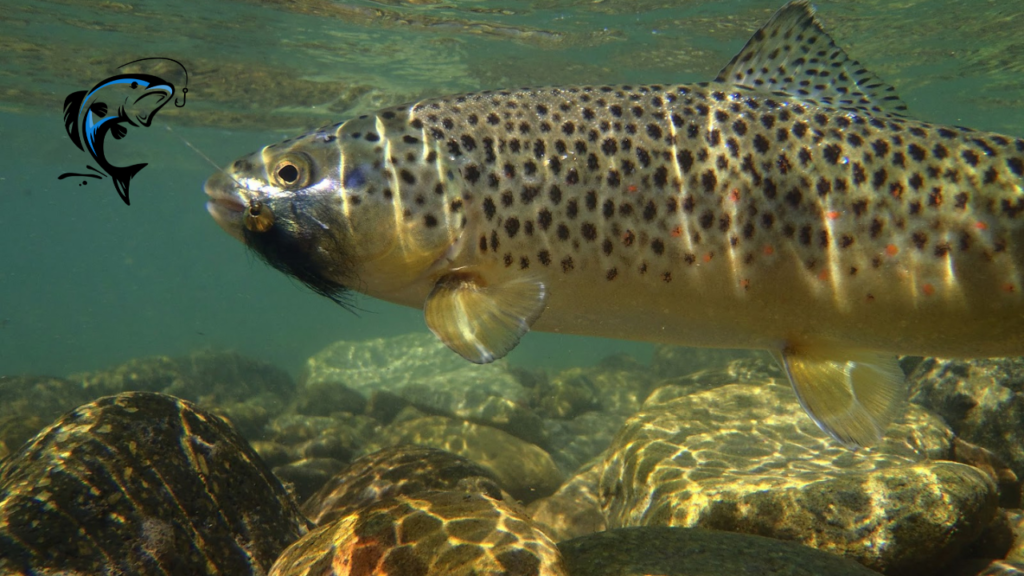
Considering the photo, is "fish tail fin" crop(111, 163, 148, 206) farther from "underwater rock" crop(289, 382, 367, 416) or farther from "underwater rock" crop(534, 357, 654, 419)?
"underwater rock" crop(534, 357, 654, 419)

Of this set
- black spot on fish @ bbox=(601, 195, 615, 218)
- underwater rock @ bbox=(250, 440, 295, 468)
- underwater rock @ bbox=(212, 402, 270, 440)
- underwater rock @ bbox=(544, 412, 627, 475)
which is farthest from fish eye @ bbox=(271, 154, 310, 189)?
underwater rock @ bbox=(212, 402, 270, 440)

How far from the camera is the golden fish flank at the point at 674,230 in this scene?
272 cm

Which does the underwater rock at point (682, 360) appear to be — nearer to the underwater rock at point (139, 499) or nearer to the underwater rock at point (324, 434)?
the underwater rock at point (324, 434)

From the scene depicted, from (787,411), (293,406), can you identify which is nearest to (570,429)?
(787,411)

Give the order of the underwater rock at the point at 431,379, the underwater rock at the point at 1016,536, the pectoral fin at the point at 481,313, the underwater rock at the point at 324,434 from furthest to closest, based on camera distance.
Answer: the underwater rock at the point at 431,379, the underwater rock at the point at 324,434, the underwater rock at the point at 1016,536, the pectoral fin at the point at 481,313

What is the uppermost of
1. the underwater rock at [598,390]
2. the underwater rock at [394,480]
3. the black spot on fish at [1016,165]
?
the black spot on fish at [1016,165]

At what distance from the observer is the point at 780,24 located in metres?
3.52

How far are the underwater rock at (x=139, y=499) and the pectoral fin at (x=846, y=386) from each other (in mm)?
3780

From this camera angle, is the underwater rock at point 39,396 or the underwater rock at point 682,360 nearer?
the underwater rock at point 39,396

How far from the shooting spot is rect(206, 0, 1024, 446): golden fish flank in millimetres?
2719

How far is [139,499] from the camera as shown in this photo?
3.66 meters

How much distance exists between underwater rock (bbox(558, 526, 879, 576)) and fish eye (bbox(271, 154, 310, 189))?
2.53 m

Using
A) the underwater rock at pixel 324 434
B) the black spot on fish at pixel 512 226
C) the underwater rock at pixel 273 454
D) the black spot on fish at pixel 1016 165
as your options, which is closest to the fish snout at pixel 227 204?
the black spot on fish at pixel 512 226

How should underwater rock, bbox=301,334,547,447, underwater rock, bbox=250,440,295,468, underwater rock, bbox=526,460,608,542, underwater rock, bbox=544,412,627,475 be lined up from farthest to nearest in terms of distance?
1. underwater rock, bbox=301,334,547,447
2. underwater rock, bbox=544,412,627,475
3. underwater rock, bbox=250,440,295,468
4. underwater rock, bbox=526,460,608,542
